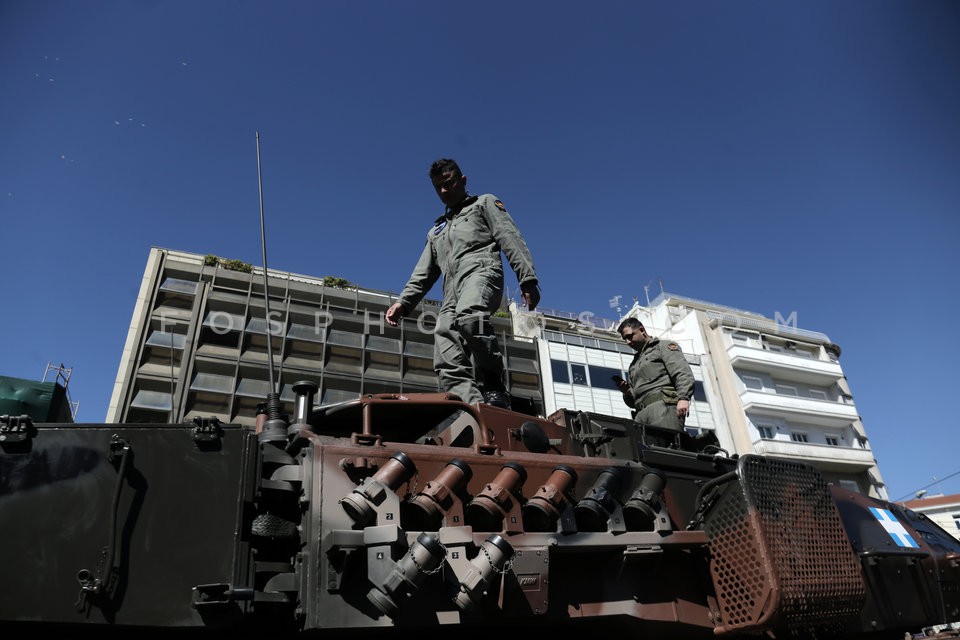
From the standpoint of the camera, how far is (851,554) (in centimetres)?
502

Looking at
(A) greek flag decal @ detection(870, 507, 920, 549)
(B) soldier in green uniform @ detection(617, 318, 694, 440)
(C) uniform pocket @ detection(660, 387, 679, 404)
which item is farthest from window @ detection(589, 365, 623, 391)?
(A) greek flag decal @ detection(870, 507, 920, 549)

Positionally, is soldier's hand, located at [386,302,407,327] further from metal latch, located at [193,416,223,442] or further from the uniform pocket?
metal latch, located at [193,416,223,442]

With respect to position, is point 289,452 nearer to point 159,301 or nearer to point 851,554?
point 851,554

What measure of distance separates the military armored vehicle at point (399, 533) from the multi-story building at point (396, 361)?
30.5 m

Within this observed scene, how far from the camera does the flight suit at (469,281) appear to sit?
5.93 metres

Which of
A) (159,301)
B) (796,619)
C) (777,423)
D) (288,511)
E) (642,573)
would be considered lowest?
(796,619)

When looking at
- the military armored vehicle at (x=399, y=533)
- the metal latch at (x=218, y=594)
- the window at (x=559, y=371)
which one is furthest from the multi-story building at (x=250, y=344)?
the metal latch at (x=218, y=594)

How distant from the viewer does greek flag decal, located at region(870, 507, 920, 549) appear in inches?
255

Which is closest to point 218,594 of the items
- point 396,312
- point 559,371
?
point 396,312

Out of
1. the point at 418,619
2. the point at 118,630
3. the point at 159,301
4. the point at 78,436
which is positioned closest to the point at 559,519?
the point at 418,619

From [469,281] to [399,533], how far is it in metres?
3.22

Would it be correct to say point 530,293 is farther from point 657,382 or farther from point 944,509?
point 944,509

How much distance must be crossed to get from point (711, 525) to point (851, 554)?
122 centimetres

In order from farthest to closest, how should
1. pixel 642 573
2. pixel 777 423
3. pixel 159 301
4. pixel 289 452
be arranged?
pixel 777 423, pixel 159 301, pixel 642 573, pixel 289 452
